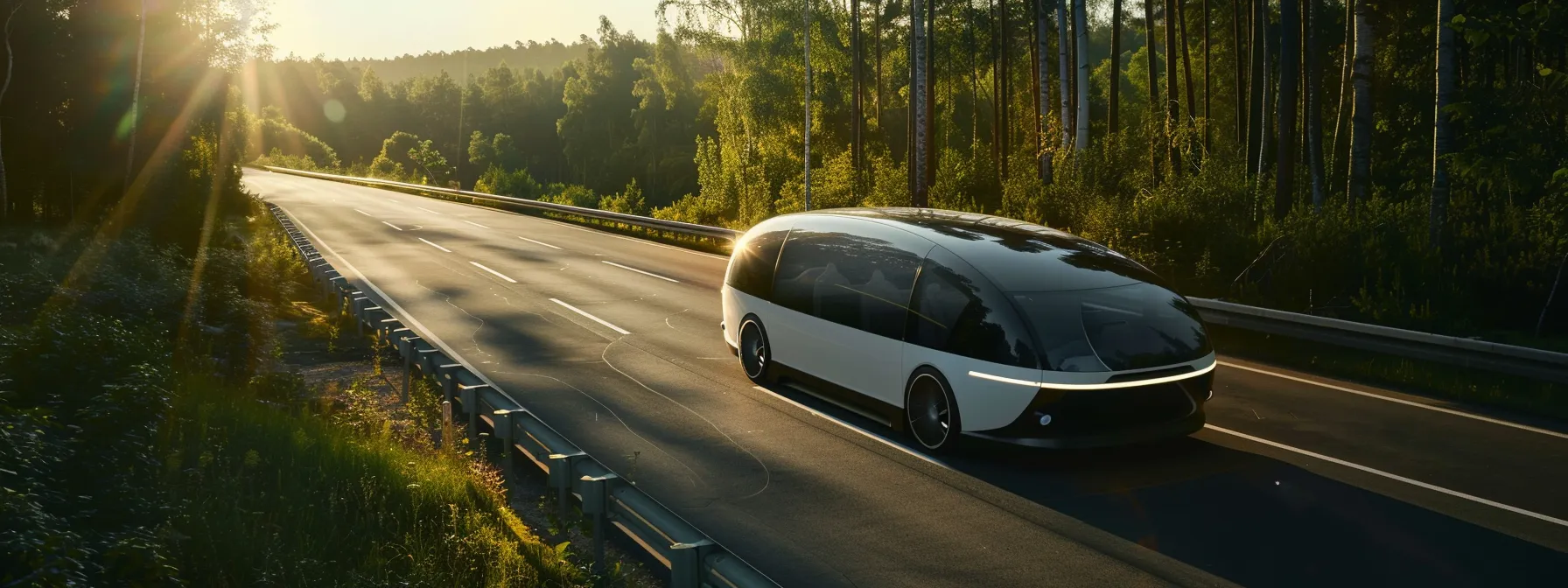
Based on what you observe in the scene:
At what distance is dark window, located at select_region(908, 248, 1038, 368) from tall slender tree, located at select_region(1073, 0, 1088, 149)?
18.2 metres

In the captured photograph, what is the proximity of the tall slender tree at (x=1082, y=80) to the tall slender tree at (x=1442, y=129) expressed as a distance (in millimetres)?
10519

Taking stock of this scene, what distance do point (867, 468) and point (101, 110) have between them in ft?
94.3

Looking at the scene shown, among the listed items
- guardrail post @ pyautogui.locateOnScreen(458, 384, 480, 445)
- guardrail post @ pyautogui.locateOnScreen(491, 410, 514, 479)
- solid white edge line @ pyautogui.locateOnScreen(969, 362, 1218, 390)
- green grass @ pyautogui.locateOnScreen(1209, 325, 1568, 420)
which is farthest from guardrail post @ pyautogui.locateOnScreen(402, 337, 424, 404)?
green grass @ pyautogui.locateOnScreen(1209, 325, 1568, 420)

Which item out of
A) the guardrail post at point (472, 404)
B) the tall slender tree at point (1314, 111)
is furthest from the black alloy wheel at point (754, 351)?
the tall slender tree at point (1314, 111)

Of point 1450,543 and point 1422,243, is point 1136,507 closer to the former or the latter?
point 1450,543

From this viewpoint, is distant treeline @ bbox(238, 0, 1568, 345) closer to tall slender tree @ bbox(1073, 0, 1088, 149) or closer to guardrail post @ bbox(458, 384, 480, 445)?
tall slender tree @ bbox(1073, 0, 1088, 149)

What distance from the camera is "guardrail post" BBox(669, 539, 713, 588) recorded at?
525cm

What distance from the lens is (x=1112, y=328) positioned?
853 centimetres

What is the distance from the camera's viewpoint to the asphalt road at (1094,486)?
666cm

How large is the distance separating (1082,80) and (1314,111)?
7.64m

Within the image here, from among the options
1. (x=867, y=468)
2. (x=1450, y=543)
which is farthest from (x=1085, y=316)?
(x=1450, y=543)

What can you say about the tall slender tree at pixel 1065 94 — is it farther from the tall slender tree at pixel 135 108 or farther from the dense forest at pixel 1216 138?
the tall slender tree at pixel 135 108

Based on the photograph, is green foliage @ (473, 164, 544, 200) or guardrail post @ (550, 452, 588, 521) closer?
guardrail post @ (550, 452, 588, 521)

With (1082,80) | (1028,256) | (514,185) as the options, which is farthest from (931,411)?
(514,185)
